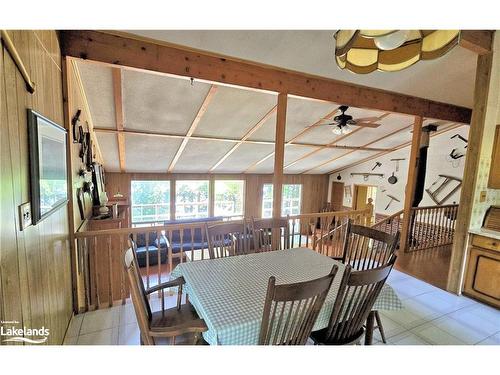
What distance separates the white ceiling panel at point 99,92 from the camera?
2627 millimetres

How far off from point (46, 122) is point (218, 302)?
1471 millimetres

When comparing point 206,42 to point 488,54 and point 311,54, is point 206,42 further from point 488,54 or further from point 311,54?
point 488,54

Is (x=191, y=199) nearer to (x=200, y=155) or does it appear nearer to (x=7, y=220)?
(x=200, y=155)

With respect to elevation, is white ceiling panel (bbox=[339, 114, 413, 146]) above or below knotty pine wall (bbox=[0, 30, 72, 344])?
above

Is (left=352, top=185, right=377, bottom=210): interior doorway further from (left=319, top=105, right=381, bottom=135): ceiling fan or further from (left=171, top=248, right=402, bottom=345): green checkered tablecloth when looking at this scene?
(left=171, top=248, right=402, bottom=345): green checkered tablecloth

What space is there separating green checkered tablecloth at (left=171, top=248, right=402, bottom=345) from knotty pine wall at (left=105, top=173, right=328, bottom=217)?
4667mm

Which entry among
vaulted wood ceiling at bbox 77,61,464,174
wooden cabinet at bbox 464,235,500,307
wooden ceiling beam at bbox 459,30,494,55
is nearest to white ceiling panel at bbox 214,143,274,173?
vaulted wood ceiling at bbox 77,61,464,174

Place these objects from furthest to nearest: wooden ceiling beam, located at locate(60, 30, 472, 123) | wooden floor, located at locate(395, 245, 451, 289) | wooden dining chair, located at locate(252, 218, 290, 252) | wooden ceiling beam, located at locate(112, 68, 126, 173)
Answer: wooden floor, located at locate(395, 245, 451, 289)
wooden ceiling beam, located at locate(112, 68, 126, 173)
wooden dining chair, located at locate(252, 218, 290, 252)
wooden ceiling beam, located at locate(60, 30, 472, 123)

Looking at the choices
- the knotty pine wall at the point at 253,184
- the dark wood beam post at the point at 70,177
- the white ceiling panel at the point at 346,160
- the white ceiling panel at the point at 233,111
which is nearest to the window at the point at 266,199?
the knotty pine wall at the point at 253,184

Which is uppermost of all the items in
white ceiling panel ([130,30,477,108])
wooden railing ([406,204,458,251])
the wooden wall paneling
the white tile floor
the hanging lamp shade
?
white ceiling panel ([130,30,477,108])

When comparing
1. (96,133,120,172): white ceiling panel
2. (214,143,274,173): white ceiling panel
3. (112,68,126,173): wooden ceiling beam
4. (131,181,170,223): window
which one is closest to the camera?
(112,68,126,173): wooden ceiling beam

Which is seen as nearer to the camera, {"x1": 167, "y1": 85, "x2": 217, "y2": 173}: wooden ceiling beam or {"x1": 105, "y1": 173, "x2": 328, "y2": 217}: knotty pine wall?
{"x1": 167, "y1": 85, "x2": 217, "y2": 173}: wooden ceiling beam
